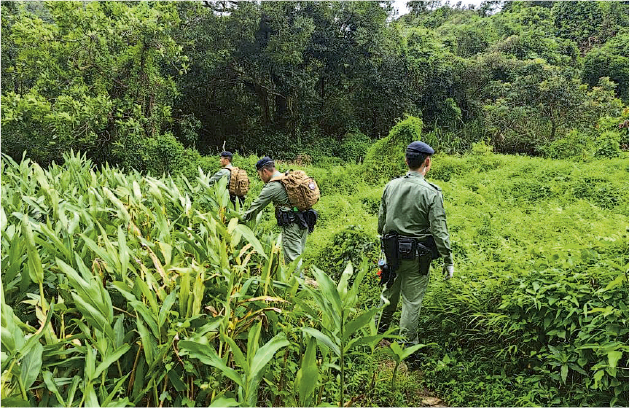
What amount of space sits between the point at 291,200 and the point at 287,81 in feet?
51.5

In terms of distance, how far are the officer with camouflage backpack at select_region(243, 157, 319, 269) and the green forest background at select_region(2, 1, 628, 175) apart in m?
7.45

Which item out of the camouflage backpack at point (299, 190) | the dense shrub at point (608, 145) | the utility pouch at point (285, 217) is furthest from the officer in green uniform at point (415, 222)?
the dense shrub at point (608, 145)

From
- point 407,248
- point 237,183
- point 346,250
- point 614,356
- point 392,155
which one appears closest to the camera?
point 614,356

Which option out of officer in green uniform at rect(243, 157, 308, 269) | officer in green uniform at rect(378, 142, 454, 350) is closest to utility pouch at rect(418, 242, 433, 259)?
officer in green uniform at rect(378, 142, 454, 350)

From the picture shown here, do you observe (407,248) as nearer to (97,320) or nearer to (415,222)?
(415,222)

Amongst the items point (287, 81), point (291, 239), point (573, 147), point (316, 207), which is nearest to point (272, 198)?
point (291, 239)

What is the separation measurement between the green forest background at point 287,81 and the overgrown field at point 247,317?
344 inches

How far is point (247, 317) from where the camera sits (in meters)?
1.97

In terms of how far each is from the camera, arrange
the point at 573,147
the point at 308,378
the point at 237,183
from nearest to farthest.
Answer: the point at 308,378, the point at 237,183, the point at 573,147

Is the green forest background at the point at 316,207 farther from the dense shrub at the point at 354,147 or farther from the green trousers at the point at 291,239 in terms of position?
the green trousers at the point at 291,239

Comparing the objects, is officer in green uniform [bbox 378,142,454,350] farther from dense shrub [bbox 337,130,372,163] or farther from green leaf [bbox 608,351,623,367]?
dense shrub [bbox 337,130,372,163]

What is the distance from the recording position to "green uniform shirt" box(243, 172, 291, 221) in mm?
4045

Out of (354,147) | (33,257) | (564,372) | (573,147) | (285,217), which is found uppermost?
(33,257)

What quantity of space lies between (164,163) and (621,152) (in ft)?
45.4
